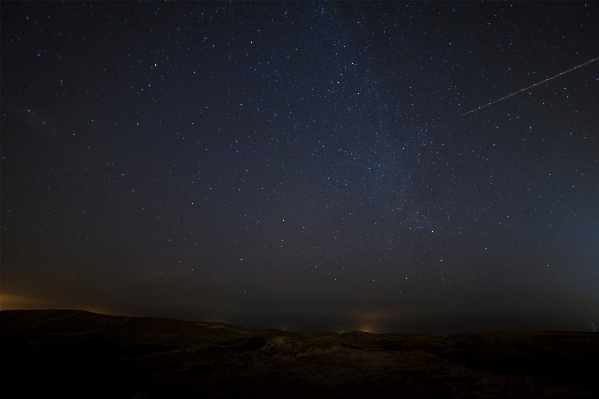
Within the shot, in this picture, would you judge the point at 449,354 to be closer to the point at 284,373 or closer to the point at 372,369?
the point at 372,369

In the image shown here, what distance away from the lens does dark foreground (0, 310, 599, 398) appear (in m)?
11.3

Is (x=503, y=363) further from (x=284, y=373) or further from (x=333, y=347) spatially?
(x=284, y=373)

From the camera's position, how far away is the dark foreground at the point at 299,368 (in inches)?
444

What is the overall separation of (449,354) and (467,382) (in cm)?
571

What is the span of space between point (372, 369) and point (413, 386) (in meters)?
3.58

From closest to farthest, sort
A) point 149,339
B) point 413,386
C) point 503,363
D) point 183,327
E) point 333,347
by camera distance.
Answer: point 413,386, point 503,363, point 333,347, point 149,339, point 183,327

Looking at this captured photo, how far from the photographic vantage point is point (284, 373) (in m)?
14.7

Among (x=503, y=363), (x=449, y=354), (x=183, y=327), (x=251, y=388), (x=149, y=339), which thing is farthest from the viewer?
(x=183, y=327)

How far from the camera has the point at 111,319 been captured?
31812mm

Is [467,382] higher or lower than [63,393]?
higher

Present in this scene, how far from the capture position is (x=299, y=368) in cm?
1572

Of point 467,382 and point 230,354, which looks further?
point 230,354

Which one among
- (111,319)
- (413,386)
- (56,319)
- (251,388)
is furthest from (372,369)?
(56,319)

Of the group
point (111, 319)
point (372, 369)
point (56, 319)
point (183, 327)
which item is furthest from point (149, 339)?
point (372, 369)
